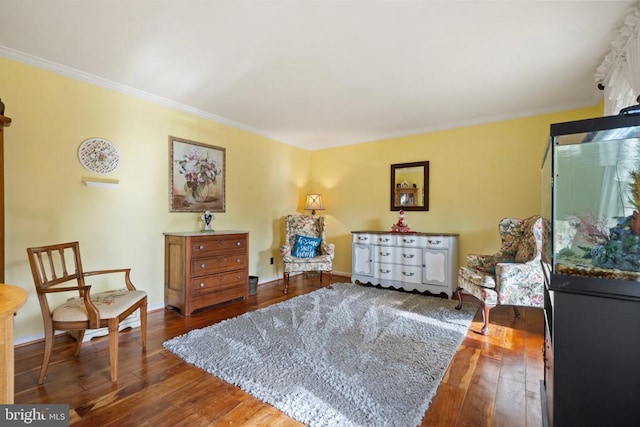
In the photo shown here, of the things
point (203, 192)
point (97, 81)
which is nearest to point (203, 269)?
point (203, 192)

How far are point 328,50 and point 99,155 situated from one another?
2.41 metres

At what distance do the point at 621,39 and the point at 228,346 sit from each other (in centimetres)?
374

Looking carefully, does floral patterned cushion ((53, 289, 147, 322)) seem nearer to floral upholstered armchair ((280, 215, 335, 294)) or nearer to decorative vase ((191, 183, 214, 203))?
decorative vase ((191, 183, 214, 203))

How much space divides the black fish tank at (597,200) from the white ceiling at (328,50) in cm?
123

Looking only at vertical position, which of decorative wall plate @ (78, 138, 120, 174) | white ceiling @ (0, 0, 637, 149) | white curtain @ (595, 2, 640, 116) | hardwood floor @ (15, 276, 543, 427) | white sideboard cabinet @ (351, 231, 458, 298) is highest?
white ceiling @ (0, 0, 637, 149)

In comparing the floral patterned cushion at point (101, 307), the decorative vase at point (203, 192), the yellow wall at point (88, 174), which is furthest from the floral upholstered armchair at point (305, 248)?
the floral patterned cushion at point (101, 307)

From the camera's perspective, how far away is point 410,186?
4.32 meters

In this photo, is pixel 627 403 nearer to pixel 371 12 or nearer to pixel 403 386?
pixel 403 386

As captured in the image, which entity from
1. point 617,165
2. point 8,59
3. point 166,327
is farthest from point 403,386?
point 8,59

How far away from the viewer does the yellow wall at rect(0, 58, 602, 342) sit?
2320 mm

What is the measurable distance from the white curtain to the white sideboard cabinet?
1975 mm

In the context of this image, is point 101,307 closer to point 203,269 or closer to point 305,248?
point 203,269

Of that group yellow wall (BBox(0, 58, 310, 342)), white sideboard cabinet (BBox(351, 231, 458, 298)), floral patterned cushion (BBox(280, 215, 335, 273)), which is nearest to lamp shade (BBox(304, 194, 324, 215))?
floral patterned cushion (BBox(280, 215, 335, 273))

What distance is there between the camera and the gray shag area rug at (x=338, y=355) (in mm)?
1530
